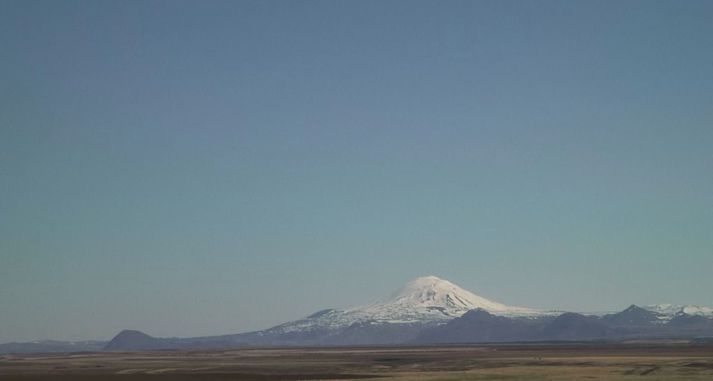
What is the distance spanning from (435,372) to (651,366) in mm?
25735

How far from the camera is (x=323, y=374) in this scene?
106 meters

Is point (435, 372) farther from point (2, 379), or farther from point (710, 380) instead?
point (2, 379)

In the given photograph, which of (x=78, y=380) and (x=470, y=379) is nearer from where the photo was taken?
(x=470, y=379)

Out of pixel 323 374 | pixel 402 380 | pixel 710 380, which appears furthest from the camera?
pixel 323 374

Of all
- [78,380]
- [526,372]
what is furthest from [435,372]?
[78,380]

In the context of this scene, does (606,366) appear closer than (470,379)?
No

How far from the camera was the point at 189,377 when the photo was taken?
104 meters

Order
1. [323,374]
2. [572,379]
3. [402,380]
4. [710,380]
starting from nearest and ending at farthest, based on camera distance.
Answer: [710,380] → [572,379] → [402,380] → [323,374]

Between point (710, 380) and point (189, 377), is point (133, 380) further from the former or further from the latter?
point (710, 380)

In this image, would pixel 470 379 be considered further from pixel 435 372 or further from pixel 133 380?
pixel 133 380

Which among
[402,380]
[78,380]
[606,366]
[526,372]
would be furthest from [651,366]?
[78,380]

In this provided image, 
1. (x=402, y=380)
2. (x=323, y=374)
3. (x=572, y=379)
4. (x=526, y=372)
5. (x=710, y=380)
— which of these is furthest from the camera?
(x=323, y=374)

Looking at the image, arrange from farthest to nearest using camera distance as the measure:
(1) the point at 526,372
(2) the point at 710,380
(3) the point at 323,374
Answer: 1. (3) the point at 323,374
2. (1) the point at 526,372
3. (2) the point at 710,380

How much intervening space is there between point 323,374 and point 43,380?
33102 mm
